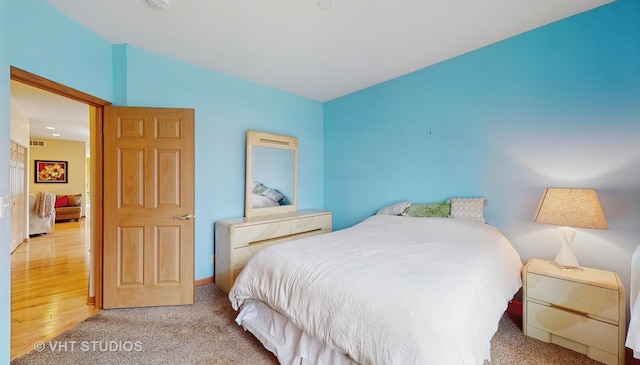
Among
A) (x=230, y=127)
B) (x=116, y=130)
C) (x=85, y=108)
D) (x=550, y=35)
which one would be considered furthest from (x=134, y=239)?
(x=550, y=35)

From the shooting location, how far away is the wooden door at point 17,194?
4109mm

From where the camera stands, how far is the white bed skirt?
1395 mm

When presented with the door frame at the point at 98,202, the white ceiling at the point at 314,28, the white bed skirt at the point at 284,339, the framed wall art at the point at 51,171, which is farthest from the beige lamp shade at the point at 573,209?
the framed wall art at the point at 51,171

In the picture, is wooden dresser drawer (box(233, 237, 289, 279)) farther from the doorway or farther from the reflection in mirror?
the doorway

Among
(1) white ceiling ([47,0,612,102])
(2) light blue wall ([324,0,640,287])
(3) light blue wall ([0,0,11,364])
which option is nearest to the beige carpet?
(3) light blue wall ([0,0,11,364])

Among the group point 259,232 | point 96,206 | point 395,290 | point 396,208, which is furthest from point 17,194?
point 395,290

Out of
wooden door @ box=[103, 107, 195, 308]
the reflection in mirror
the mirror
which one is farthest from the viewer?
the reflection in mirror

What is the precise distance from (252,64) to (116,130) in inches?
59.9

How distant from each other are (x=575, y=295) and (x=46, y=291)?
4.80 metres

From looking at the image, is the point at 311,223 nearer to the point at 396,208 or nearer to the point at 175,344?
the point at 396,208

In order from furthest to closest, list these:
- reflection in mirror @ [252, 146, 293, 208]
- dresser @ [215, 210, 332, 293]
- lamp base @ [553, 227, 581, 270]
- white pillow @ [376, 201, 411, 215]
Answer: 1. reflection in mirror @ [252, 146, 293, 208]
2. white pillow @ [376, 201, 411, 215]
3. dresser @ [215, 210, 332, 293]
4. lamp base @ [553, 227, 581, 270]

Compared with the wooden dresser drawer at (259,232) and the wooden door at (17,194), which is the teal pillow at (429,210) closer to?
the wooden dresser drawer at (259,232)

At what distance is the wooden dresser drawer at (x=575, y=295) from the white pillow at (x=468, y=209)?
2.17 feet

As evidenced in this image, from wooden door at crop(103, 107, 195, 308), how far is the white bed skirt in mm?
932
